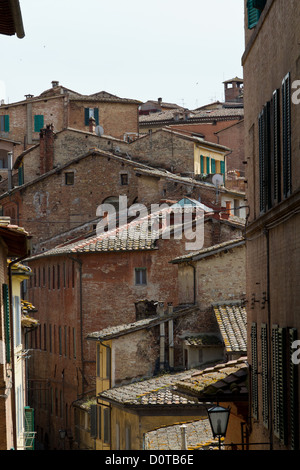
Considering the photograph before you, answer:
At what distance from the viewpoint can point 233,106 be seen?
3563 inches

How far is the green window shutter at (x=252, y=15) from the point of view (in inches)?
717

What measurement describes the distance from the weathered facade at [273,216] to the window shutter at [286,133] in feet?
0.04

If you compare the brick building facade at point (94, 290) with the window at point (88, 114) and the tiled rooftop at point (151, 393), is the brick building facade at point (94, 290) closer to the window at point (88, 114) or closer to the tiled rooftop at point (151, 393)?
the tiled rooftop at point (151, 393)

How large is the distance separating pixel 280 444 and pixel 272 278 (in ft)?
8.02

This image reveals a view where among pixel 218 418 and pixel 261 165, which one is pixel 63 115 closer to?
pixel 261 165

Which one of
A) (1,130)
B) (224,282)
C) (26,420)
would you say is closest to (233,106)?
(1,130)

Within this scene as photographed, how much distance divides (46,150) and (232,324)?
29.9m

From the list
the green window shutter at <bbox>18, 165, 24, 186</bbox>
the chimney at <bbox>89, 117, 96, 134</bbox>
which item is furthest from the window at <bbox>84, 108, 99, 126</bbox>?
the green window shutter at <bbox>18, 165, 24, 186</bbox>

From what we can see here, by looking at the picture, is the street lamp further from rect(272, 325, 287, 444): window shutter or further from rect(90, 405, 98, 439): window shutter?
rect(90, 405, 98, 439): window shutter

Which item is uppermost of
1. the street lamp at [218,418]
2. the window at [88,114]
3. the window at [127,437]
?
the window at [88,114]

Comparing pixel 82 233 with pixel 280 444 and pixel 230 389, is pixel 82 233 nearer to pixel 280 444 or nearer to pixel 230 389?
pixel 230 389

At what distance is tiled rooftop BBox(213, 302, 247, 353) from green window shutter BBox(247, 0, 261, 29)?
12607 mm

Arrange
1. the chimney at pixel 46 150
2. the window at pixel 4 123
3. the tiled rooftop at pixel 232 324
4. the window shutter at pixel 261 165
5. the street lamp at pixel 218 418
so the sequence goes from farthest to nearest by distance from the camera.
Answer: the window at pixel 4 123 → the chimney at pixel 46 150 → the tiled rooftop at pixel 232 324 → the window shutter at pixel 261 165 → the street lamp at pixel 218 418

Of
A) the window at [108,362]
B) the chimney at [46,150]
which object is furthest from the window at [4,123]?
the window at [108,362]
